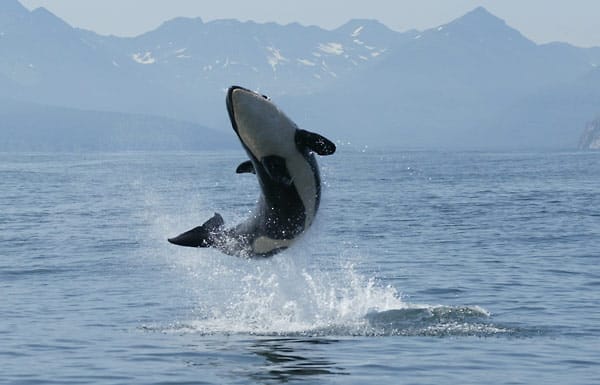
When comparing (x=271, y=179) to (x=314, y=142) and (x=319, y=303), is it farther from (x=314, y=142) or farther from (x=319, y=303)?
(x=319, y=303)

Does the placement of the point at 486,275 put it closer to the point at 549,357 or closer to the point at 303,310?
the point at 303,310

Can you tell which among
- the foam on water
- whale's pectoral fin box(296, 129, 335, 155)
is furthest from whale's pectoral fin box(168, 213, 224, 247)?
whale's pectoral fin box(296, 129, 335, 155)

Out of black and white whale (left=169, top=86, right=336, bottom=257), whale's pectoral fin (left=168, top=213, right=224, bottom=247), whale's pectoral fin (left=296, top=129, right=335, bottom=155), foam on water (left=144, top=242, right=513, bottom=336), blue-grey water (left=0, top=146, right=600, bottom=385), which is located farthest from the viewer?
foam on water (left=144, top=242, right=513, bottom=336)

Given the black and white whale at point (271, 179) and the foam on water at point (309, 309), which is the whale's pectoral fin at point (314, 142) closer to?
the black and white whale at point (271, 179)

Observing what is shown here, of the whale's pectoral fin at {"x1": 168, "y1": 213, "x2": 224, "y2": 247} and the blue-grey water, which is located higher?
the whale's pectoral fin at {"x1": 168, "y1": 213, "x2": 224, "y2": 247}

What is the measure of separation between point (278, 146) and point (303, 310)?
28.9 ft

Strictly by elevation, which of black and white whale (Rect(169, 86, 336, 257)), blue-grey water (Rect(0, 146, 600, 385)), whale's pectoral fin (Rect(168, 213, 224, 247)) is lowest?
blue-grey water (Rect(0, 146, 600, 385))

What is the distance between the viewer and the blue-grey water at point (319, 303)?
20844 mm

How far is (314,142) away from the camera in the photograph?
19625mm

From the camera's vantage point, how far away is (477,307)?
27.4 metres

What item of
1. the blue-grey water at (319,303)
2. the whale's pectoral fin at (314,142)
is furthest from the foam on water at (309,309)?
the whale's pectoral fin at (314,142)

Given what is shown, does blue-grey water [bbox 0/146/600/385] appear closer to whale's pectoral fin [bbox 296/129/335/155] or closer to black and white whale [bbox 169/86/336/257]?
black and white whale [bbox 169/86/336/257]

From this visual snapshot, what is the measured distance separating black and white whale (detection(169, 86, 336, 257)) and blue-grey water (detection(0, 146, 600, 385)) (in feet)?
1.87

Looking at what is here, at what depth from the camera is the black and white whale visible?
19.7 m
